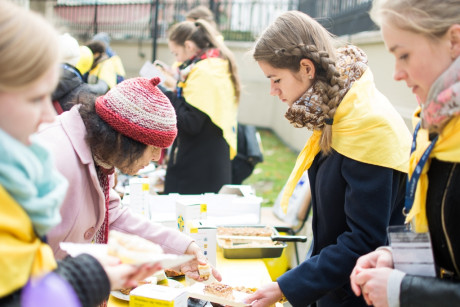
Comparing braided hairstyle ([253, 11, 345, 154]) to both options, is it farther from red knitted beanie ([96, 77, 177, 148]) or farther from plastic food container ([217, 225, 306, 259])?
plastic food container ([217, 225, 306, 259])

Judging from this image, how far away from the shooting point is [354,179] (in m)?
1.64

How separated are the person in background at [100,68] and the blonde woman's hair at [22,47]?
155 inches

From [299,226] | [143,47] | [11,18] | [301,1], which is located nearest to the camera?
[11,18]

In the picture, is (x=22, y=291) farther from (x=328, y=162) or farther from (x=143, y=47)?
(x=143, y=47)

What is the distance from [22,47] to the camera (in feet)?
3.07

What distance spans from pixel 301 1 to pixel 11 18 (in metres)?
9.90

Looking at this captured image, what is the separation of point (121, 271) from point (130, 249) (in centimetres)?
7

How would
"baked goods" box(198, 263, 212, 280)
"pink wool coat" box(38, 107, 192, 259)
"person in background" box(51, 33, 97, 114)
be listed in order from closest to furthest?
"pink wool coat" box(38, 107, 192, 259) < "baked goods" box(198, 263, 212, 280) < "person in background" box(51, 33, 97, 114)

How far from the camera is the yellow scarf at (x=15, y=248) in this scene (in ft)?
2.94

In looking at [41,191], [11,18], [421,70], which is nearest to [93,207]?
[41,191]

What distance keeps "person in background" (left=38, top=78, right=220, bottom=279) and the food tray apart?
3.25 feet

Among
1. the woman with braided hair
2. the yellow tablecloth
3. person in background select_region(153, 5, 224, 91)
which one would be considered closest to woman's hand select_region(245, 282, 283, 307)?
the woman with braided hair

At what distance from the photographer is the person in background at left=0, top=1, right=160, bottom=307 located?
91cm

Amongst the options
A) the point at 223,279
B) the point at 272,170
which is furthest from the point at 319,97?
the point at 272,170
